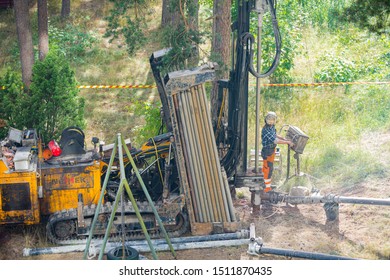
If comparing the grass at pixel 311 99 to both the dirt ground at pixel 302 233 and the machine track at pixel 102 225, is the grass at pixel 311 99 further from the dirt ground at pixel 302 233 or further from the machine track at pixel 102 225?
the machine track at pixel 102 225

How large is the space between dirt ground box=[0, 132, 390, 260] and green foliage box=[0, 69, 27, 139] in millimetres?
2946

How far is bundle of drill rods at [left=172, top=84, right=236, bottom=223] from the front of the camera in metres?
10.7

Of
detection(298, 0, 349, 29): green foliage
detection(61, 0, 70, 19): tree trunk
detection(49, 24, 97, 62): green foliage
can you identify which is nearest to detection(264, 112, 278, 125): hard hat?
detection(49, 24, 97, 62): green foliage

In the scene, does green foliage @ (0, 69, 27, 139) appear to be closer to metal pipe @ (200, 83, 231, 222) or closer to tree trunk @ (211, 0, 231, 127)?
tree trunk @ (211, 0, 231, 127)

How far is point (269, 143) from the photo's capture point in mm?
12430

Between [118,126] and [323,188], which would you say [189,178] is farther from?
[118,126]

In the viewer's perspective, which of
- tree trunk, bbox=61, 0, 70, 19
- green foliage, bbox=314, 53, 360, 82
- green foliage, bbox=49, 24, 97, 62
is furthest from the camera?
tree trunk, bbox=61, 0, 70, 19

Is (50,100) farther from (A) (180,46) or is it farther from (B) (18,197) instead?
(B) (18,197)

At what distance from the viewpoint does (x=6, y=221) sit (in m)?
10.8

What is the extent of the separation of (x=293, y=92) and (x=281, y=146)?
2738 mm

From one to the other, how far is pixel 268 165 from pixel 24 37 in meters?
7.47

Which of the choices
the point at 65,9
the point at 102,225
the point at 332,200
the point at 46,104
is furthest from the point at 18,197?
the point at 65,9

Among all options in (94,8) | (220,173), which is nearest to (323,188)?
(220,173)

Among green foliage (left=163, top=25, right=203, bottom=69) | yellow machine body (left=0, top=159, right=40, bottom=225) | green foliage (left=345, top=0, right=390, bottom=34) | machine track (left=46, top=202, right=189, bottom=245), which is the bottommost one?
machine track (left=46, top=202, right=189, bottom=245)
